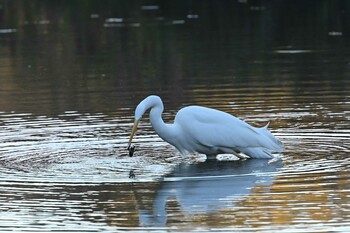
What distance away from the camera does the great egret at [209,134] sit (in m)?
12.9

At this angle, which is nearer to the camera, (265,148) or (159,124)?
(159,124)

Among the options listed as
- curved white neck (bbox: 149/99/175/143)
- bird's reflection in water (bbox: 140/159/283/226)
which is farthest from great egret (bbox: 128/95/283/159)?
bird's reflection in water (bbox: 140/159/283/226)

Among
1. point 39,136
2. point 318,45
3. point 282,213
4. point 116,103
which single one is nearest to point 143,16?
point 318,45

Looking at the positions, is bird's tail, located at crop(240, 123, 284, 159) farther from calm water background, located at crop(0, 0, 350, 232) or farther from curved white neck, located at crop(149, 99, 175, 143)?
curved white neck, located at crop(149, 99, 175, 143)

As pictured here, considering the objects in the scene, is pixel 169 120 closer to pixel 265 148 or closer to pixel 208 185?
pixel 265 148

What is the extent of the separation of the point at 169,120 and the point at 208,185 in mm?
4159

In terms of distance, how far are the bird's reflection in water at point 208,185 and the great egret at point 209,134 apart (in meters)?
0.17

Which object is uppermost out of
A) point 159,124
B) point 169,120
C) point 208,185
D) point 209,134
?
point 159,124

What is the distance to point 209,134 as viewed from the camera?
12961mm

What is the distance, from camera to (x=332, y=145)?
1342cm

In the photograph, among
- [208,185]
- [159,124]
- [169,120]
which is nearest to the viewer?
[208,185]

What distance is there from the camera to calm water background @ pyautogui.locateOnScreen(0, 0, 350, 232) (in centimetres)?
1026

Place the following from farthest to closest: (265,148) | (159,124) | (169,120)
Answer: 1. (169,120)
2. (265,148)
3. (159,124)

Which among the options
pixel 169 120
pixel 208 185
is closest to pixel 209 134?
pixel 208 185
